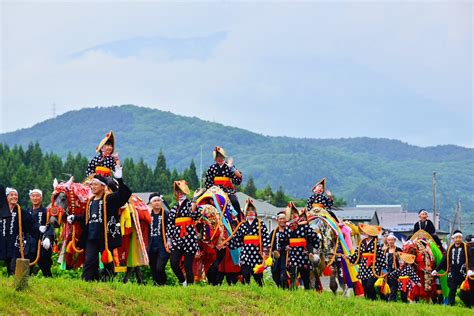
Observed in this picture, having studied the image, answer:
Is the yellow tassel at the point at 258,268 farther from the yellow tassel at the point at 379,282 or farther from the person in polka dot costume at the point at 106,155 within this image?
the yellow tassel at the point at 379,282

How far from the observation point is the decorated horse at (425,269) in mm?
23375

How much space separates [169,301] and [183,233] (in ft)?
12.1

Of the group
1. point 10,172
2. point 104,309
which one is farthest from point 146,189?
point 104,309

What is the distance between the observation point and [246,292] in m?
16.5

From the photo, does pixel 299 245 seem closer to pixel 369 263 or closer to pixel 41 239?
pixel 369 263

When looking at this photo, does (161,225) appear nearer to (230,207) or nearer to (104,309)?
(230,207)

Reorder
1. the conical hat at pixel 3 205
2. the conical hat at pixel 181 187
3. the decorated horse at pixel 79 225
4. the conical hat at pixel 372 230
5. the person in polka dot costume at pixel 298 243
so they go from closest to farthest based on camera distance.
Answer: the conical hat at pixel 3 205
the decorated horse at pixel 79 225
the conical hat at pixel 181 187
the person in polka dot costume at pixel 298 243
the conical hat at pixel 372 230

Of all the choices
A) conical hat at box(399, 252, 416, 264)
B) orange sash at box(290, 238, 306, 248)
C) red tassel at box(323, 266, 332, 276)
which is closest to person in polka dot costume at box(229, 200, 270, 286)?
orange sash at box(290, 238, 306, 248)

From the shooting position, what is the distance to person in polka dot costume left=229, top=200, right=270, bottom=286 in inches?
763

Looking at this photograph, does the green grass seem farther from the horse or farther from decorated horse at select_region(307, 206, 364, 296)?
decorated horse at select_region(307, 206, 364, 296)

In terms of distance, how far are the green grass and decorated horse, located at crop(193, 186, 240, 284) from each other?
243 cm

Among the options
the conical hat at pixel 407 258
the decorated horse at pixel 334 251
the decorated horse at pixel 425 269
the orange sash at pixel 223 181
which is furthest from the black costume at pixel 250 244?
the decorated horse at pixel 425 269

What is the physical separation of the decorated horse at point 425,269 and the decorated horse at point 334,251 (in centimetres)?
159

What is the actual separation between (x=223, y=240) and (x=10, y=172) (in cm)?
8496
